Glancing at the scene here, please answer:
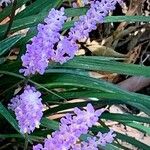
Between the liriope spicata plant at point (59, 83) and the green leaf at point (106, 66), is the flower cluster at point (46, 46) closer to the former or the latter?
the liriope spicata plant at point (59, 83)

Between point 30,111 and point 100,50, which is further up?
point 30,111

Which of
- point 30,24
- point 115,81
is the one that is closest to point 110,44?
point 115,81

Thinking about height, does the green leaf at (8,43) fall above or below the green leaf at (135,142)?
above

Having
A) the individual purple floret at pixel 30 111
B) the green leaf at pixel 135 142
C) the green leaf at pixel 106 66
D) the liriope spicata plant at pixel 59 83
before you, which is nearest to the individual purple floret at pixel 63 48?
the liriope spicata plant at pixel 59 83

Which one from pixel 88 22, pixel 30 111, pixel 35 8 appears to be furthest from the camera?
pixel 35 8

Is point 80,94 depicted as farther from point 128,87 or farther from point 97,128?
point 128,87

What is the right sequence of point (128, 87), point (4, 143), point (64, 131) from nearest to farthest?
point (64, 131) → point (4, 143) → point (128, 87)

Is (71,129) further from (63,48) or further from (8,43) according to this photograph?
(8,43)

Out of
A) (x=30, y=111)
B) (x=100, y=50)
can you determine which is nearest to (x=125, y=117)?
(x=30, y=111)
